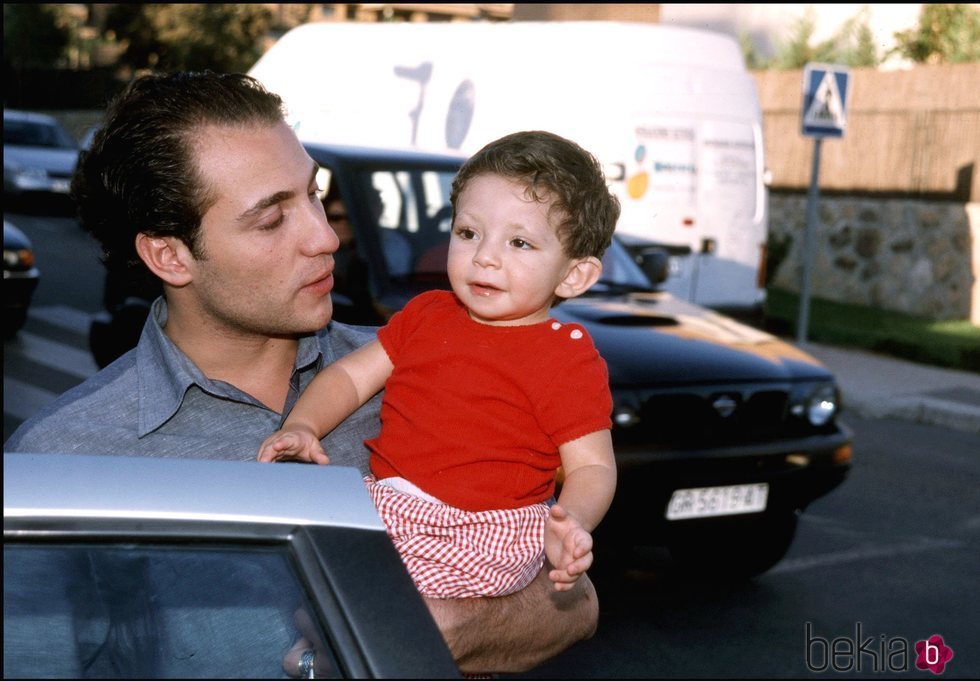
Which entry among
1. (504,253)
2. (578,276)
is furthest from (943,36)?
(504,253)

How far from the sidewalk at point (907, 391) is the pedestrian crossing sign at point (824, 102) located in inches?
82.1

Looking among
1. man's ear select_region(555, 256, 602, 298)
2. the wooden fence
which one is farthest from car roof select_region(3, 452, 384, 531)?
the wooden fence

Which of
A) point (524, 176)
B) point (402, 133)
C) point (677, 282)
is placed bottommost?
point (677, 282)

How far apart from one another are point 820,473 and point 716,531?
571 millimetres

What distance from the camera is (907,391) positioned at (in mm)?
10820

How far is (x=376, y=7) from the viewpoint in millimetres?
37844

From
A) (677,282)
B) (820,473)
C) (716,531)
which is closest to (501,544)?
(716,531)

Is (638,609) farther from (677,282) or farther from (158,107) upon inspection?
(677,282)

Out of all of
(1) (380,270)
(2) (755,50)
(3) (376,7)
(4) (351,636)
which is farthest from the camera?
(3) (376,7)

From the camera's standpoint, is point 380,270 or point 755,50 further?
point 755,50

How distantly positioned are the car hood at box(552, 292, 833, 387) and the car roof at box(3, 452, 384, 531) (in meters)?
3.75

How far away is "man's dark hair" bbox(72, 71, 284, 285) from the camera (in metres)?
2.25

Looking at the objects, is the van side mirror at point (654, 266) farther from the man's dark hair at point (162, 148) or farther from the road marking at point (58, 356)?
the road marking at point (58, 356)

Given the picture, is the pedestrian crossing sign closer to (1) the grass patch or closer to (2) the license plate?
(1) the grass patch
